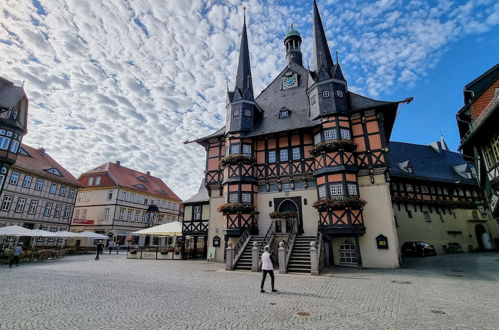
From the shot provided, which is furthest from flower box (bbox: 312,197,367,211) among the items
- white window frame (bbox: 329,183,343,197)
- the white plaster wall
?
the white plaster wall

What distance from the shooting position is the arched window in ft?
55.3

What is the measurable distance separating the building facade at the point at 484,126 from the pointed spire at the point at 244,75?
1518 centimetres

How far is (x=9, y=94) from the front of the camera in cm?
2603

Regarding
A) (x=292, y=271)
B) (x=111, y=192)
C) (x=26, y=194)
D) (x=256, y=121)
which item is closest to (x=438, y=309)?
(x=292, y=271)

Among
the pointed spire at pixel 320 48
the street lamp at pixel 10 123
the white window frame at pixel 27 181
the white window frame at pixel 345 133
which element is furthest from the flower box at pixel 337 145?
the white window frame at pixel 27 181

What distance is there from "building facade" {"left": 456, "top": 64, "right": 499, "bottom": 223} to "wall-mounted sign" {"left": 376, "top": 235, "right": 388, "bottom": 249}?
598cm

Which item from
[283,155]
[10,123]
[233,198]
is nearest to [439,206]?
[283,155]

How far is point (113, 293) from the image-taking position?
8.58 metres

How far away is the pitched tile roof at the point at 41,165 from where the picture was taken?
30.4 m

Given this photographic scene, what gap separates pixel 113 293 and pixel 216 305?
153 inches

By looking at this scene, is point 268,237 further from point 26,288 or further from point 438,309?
point 26,288

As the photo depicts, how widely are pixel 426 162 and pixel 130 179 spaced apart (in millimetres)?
A: 44659

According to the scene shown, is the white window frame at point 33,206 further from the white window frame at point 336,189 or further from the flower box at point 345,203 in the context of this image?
the white window frame at point 336,189

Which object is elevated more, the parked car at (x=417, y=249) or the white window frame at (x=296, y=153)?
the white window frame at (x=296, y=153)
